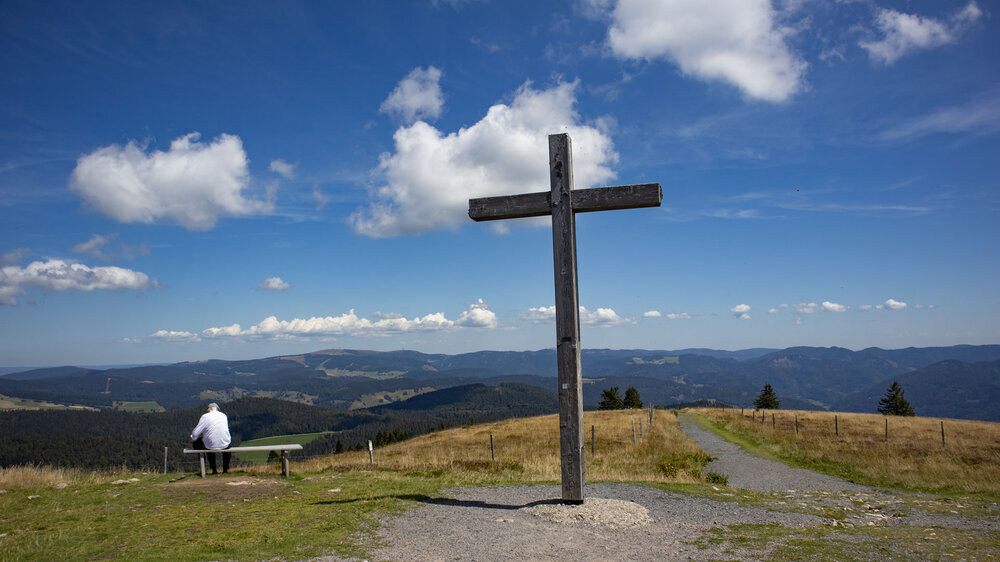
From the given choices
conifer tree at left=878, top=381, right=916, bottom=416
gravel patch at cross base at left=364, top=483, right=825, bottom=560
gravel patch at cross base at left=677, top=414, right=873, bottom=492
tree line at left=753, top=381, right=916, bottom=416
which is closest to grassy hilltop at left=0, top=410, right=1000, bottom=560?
gravel patch at cross base at left=364, top=483, right=825, bottom=560

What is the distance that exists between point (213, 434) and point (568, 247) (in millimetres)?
8818

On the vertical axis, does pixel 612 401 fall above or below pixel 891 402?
above

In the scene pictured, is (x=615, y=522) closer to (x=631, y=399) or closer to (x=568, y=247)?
(x=568, y=247)

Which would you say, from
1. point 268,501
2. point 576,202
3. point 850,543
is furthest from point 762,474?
point 268,501

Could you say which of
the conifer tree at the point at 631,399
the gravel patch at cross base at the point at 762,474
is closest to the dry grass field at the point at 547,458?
the gravel patch at cross base at the point at 762,474

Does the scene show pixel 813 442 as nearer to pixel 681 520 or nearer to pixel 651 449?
pixel 651 449

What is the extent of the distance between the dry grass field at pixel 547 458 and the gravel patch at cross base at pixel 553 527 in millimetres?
3279

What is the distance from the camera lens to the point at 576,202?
7.84 m

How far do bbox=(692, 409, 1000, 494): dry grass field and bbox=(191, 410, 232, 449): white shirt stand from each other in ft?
54.0

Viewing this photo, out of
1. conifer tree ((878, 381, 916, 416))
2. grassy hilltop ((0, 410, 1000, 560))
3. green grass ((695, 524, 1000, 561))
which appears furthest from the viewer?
conifer tree ((878, 381, 916, 416))

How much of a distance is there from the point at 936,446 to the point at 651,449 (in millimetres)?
11925

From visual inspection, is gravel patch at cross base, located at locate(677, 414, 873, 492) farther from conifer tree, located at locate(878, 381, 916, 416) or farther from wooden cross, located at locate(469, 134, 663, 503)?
conifer tree, located at locate(878, 381, 916, 416)

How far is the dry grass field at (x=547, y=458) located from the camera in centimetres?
1317

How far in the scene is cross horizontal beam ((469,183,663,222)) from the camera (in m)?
7.55
